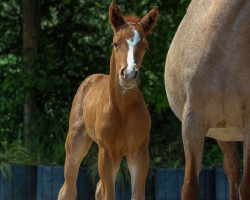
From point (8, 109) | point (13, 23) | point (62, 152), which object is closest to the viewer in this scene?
point (62, 152)

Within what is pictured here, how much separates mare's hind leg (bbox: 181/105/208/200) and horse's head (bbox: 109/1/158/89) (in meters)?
0.42

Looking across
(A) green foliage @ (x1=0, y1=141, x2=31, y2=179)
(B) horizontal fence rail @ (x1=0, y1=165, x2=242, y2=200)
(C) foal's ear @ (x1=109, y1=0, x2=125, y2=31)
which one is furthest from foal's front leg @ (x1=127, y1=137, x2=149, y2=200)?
(A) green foliage @ (x1=0, y1=141, x2=31, y2=179)

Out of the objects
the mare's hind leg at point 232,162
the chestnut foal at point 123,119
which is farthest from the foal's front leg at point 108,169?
the mare's hind leg at point 232,162

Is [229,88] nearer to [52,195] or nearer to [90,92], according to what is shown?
[90,92]

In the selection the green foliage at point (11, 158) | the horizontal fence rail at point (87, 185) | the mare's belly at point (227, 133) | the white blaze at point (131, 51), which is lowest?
the horizontal fence rail at point (87, 185)

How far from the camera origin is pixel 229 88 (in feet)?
10.5

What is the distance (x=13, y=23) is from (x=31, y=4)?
0.67 m

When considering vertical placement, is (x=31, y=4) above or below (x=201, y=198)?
above

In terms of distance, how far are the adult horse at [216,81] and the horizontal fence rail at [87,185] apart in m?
2.49

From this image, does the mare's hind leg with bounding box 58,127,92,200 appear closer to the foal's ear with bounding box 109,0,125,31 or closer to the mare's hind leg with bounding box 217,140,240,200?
the foal's ear with bounding box 109,0,125,31

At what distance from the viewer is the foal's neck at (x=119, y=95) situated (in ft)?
12.7

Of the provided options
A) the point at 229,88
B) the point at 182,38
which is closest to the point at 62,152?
the point at 182,38

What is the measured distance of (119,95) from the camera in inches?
153

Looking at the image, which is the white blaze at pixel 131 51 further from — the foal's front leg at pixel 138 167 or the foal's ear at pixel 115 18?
the foal's front leg at pixel 138 167
